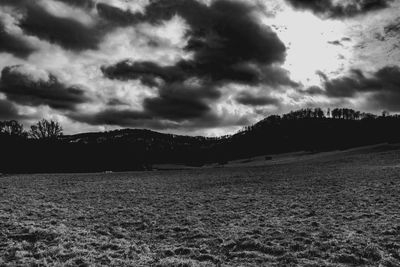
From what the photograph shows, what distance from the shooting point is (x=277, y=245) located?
11.8 meters

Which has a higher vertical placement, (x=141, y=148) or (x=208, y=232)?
(x=141, y=148)

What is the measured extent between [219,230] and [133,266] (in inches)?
229

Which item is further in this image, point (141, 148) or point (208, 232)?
point (141, 148)

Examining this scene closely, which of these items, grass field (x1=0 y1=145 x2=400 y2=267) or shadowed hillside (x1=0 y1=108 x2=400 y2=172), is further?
shadowed hillside (x1=0 y1=108 x2=400 y2=172)

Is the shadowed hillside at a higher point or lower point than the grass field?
higher

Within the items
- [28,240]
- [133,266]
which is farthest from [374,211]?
[28,240]

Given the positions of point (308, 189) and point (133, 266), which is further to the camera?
point (308, 189)

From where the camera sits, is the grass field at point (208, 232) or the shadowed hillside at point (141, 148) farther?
the shadowed hillside at point (141, 148)

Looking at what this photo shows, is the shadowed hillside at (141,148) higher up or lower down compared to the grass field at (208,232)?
higher up

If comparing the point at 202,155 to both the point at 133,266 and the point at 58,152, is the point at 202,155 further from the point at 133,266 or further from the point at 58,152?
the point at 133,266

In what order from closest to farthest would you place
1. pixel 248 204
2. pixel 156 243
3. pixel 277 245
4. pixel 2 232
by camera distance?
pixel 277 245
pixel 156 243
pixel 2 232
pixel 248 204

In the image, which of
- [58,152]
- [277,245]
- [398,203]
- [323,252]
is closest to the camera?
[323,252]

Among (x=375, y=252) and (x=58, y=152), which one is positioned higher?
→ (x=58, y=152)

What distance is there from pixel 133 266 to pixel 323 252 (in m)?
6.48
